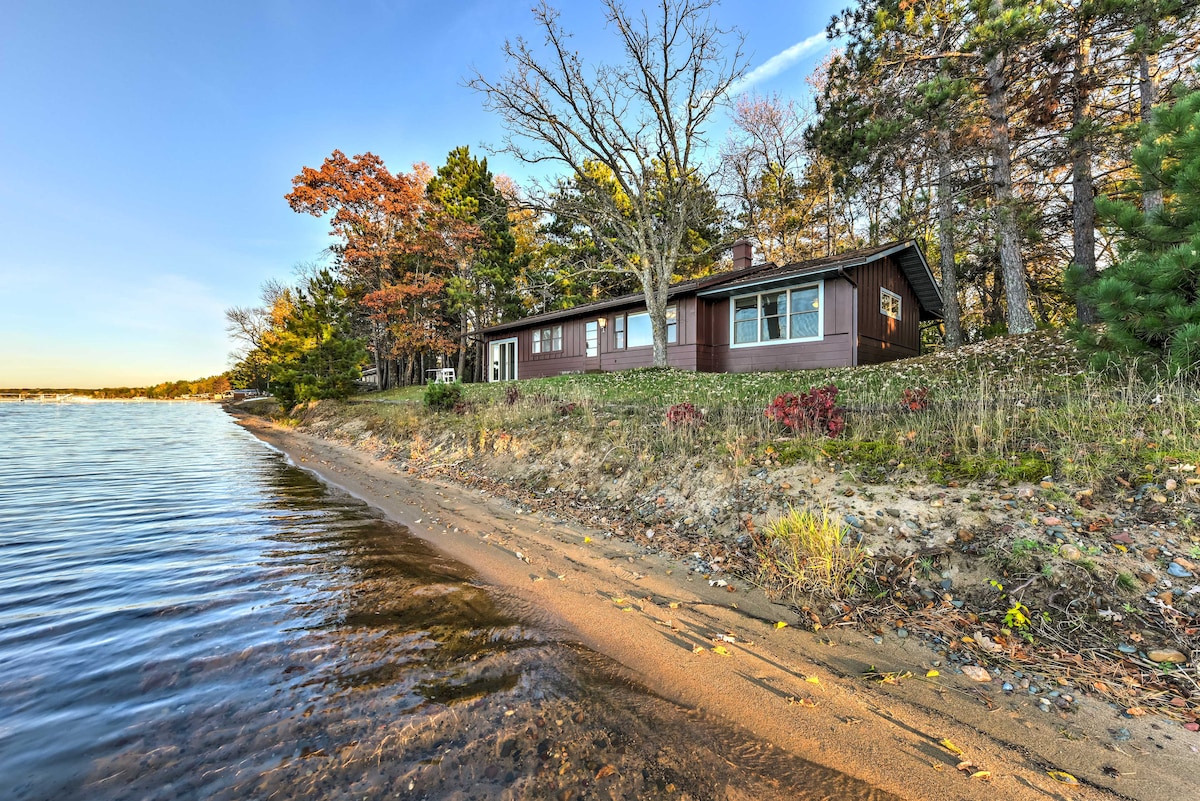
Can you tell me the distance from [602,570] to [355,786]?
2.75 meters

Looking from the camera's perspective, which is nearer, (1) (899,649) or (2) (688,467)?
(1) (899,649)

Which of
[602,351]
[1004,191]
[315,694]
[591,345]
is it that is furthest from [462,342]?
[315,694]

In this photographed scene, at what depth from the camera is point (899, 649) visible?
3068 mm

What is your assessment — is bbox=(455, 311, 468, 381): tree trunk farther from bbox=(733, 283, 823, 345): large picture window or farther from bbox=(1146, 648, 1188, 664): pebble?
bbox=(1146, 648, 1188, 664): pebble

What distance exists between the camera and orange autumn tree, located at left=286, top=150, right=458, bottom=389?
2281 centimetres

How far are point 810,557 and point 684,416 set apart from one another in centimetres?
344

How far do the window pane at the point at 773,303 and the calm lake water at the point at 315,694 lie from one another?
1287 centimetres

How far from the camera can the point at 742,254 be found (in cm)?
1783

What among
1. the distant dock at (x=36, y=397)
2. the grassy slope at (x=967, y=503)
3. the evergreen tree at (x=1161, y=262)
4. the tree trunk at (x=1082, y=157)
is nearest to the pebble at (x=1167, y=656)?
Result: the grassy slope at (x=967, y=503)

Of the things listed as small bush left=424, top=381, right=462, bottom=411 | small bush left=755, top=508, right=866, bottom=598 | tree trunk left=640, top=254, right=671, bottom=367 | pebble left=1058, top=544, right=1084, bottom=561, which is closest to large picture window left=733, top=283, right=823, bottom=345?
tree trunk left=640, top=254, right=671, bottom=367

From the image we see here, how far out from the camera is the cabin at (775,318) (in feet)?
43.9

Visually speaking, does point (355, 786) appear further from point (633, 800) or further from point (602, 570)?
point (602, 570)

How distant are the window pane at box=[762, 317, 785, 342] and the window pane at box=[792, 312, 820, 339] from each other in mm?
412

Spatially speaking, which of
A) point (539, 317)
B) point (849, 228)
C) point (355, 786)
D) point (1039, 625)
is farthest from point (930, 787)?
point (849, 228)
